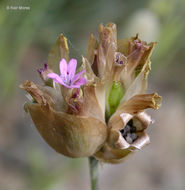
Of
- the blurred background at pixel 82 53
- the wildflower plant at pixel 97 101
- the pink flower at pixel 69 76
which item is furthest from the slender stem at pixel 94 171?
the blurred background at pixel 82 53

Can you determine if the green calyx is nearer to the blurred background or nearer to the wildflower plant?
the wildflower plant

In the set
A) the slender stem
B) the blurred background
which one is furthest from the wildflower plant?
the blurred background

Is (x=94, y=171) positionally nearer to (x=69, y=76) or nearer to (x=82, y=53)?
(x=69, y=76)

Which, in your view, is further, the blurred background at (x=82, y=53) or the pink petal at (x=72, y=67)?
the blurred background at (x=82, y=53)

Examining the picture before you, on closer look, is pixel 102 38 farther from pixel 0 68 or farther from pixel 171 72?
pixel 171 72

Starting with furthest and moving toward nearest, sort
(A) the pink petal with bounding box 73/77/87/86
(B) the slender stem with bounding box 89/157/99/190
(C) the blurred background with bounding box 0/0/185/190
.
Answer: (C) the blurred background with bounding box 0/0/185/190, (B) the slender stem with bounding box 89/157/99/190, (A) the pink petal with bounding box 73/77/87/86

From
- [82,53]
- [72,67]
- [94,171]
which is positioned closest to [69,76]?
[72,67]

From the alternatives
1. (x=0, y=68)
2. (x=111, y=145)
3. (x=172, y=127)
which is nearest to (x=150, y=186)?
(x=172, y=127)

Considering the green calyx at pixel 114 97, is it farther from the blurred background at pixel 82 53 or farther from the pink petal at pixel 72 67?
the blurred background at pixel 82 53
